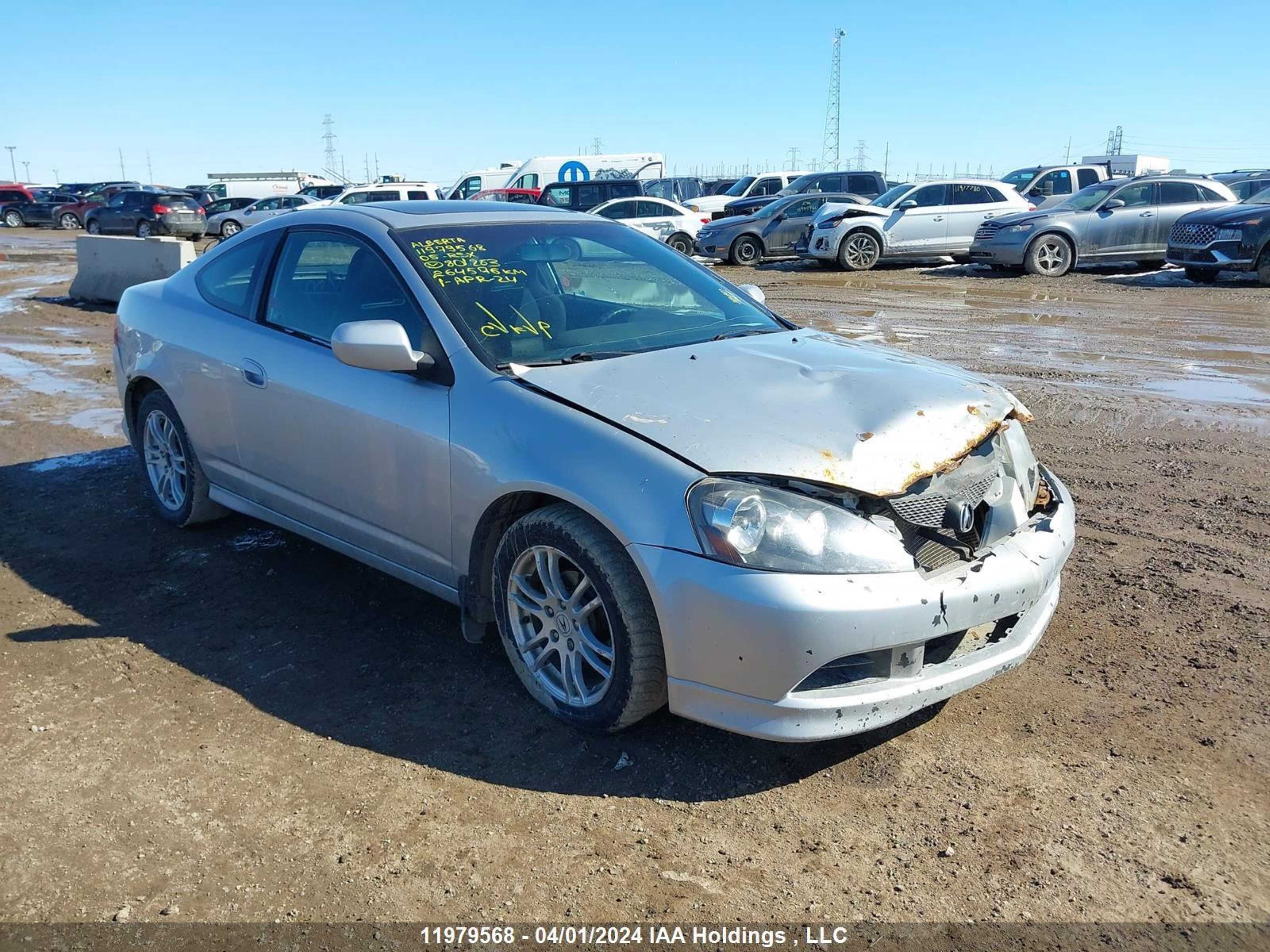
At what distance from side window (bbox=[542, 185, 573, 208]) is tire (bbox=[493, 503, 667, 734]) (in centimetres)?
2464

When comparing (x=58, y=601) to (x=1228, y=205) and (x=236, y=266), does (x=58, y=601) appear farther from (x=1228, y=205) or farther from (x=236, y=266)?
(x=1228, y=205)

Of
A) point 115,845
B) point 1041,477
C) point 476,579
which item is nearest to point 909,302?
point 1041,477

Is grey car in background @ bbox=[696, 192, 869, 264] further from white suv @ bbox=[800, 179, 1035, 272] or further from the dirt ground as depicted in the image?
the dirt ground

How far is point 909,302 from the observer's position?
1487 centimetres

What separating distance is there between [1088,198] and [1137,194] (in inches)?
32.3

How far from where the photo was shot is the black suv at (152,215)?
111 ft

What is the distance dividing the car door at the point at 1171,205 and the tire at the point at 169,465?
57.8ft

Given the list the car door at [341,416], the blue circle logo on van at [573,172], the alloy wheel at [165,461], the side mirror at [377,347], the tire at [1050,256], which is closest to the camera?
the side mirror at [377,347]

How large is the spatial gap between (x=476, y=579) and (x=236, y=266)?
7.54 ft

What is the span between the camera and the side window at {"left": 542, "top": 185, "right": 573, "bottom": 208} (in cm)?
2705

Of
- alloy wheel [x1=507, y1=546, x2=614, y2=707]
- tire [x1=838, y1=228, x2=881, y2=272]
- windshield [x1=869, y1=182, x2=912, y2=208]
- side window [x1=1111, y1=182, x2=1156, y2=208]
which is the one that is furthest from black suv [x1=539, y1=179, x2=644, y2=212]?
alloy wheel [x1=507, y1=546, x2=614, y2=707]

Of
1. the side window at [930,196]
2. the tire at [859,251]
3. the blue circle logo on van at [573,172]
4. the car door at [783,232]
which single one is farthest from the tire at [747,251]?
the blue circle logo on van at [573,172]

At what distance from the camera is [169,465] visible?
17.3 feet

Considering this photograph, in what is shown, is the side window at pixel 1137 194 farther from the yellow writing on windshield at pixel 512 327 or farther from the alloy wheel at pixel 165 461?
the alloy wheel at pixel 165 461
